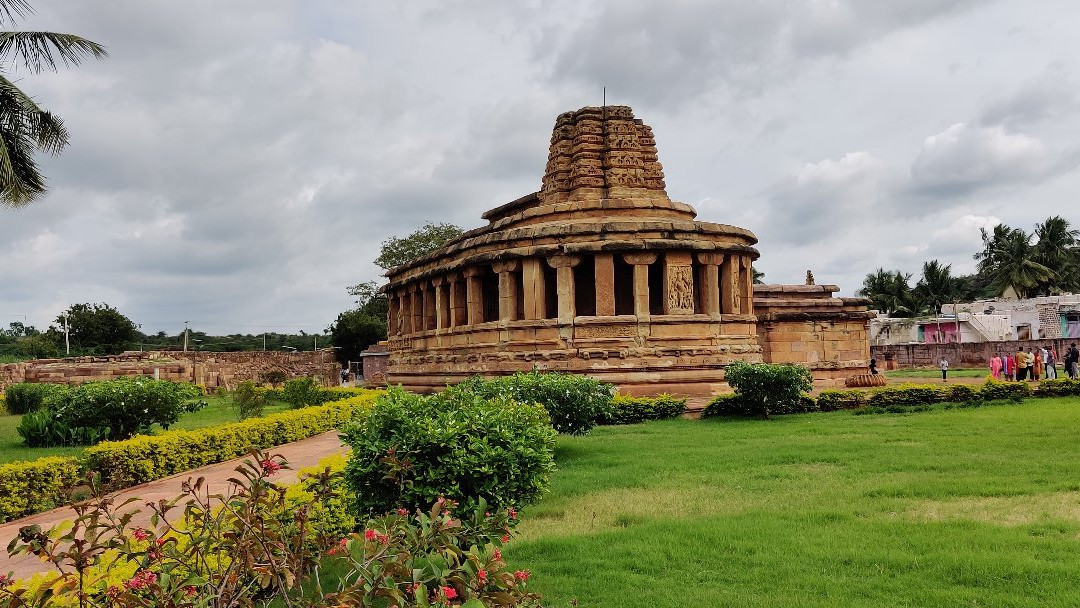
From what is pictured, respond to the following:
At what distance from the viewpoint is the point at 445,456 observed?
17.7 feet

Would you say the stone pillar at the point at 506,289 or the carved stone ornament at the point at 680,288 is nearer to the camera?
the carved stone ornament at the point at 680,288

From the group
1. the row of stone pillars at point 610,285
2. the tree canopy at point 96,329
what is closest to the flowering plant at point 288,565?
the row of stone pillars at point 610,285

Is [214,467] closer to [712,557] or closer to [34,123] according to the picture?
[712,557]

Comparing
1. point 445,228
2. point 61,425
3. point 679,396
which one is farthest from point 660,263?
point 445,228

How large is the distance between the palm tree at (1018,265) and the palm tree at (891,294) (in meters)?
5.51

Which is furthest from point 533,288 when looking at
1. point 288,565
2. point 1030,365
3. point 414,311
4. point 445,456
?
point 1030,365

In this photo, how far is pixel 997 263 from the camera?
4975cm

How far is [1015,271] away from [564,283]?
137 ft

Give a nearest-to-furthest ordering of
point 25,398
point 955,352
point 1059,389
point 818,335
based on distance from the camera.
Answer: point 1059,389, point 25,398, point 818,335, point 955,352

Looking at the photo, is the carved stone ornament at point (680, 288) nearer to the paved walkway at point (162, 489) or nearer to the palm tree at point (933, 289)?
the paved walkway at point (162, 489)

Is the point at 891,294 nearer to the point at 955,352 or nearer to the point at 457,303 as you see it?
the point at 955,352

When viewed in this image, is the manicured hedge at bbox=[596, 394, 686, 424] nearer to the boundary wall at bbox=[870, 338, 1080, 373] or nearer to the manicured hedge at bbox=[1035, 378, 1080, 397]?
the manicured hedge at bbox=[1035, 378, 1080, 397]

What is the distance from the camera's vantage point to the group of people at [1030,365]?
21219 mm

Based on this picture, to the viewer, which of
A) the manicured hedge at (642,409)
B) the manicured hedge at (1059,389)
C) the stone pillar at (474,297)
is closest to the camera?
the manicured hedge at (642,409)
